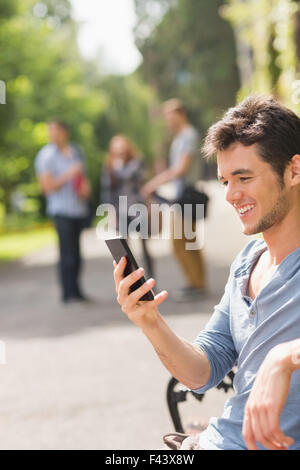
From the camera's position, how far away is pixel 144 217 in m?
9.25

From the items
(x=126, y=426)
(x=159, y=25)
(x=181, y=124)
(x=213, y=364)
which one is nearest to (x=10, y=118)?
(x=181, y=124)

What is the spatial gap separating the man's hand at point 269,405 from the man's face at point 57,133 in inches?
294

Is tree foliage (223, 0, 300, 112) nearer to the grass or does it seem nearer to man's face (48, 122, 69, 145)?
man's face (48, 122, 69, 145)

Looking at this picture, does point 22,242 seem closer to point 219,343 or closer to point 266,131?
point 219,343

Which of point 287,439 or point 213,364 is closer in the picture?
point 287,439

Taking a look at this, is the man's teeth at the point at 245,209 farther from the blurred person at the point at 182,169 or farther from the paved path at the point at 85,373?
the blurred person at the point at 182,169

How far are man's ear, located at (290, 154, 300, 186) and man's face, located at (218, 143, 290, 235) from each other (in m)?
0.04

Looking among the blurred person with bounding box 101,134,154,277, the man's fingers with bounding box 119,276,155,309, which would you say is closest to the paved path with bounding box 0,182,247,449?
the blurred person with bounding box 101,134,154,277

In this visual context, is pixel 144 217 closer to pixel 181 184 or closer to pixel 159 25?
pixel 181 184

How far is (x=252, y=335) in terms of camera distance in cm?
211

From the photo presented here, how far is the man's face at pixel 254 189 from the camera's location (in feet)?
7.10

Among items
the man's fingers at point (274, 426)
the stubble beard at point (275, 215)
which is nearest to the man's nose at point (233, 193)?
the stubble beard at point (275, 215)

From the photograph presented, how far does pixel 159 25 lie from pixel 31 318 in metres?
42.9

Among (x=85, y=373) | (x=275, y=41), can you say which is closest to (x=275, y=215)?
(x=85, y=373)
